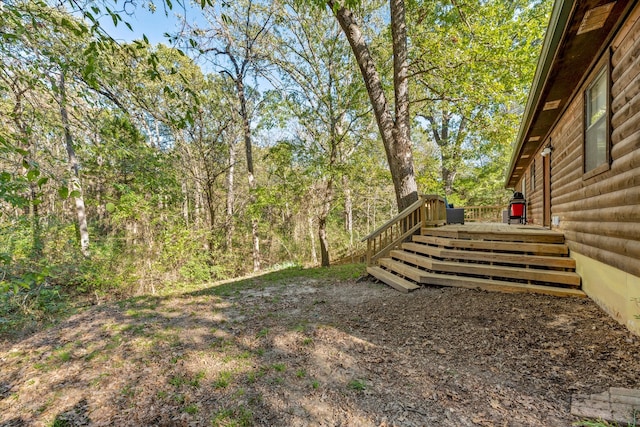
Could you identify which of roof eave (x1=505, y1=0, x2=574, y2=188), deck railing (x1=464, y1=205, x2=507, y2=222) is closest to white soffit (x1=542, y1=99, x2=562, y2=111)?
roof eave (x1=505, y1=0, x2=574, y2=188)

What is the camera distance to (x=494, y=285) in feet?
14.1

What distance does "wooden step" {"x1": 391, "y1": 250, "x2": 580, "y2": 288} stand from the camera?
13.2 feet

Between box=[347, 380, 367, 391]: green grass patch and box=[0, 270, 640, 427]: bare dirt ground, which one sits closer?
box=[0, 270, 640, 427]: bare dirt ground

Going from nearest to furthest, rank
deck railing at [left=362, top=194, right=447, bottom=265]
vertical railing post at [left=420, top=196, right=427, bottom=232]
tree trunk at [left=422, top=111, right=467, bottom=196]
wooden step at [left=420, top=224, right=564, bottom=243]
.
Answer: wooden step at [left=420, top=224, right=564, bottom=243], deck railing at [left=362, top=194, right=447, bottom=265], vertical railing post at [left=420, top=196, right=427, bottom=232], tree trunk at [left=422, top=111, right=467, bottom=196]

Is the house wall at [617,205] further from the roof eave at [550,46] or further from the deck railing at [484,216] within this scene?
the deck railing at [484,216]

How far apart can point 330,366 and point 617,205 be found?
3.29 meters

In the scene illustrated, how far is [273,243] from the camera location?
56.4ft

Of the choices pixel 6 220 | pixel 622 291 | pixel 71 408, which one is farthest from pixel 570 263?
pixel 6 220

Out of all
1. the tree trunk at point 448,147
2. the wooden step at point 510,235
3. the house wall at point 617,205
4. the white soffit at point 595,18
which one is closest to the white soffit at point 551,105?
the house wall at point 617,205

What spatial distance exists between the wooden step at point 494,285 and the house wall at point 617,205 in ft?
0.83

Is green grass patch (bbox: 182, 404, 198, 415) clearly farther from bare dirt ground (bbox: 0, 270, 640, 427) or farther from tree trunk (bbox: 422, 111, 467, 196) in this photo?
tree trunk (bbox: 422, 111, 467, 196)

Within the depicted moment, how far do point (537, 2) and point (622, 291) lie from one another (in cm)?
1128

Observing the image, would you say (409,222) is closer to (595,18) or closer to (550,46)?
(550,46)

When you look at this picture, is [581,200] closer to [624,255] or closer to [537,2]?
[624,255]
